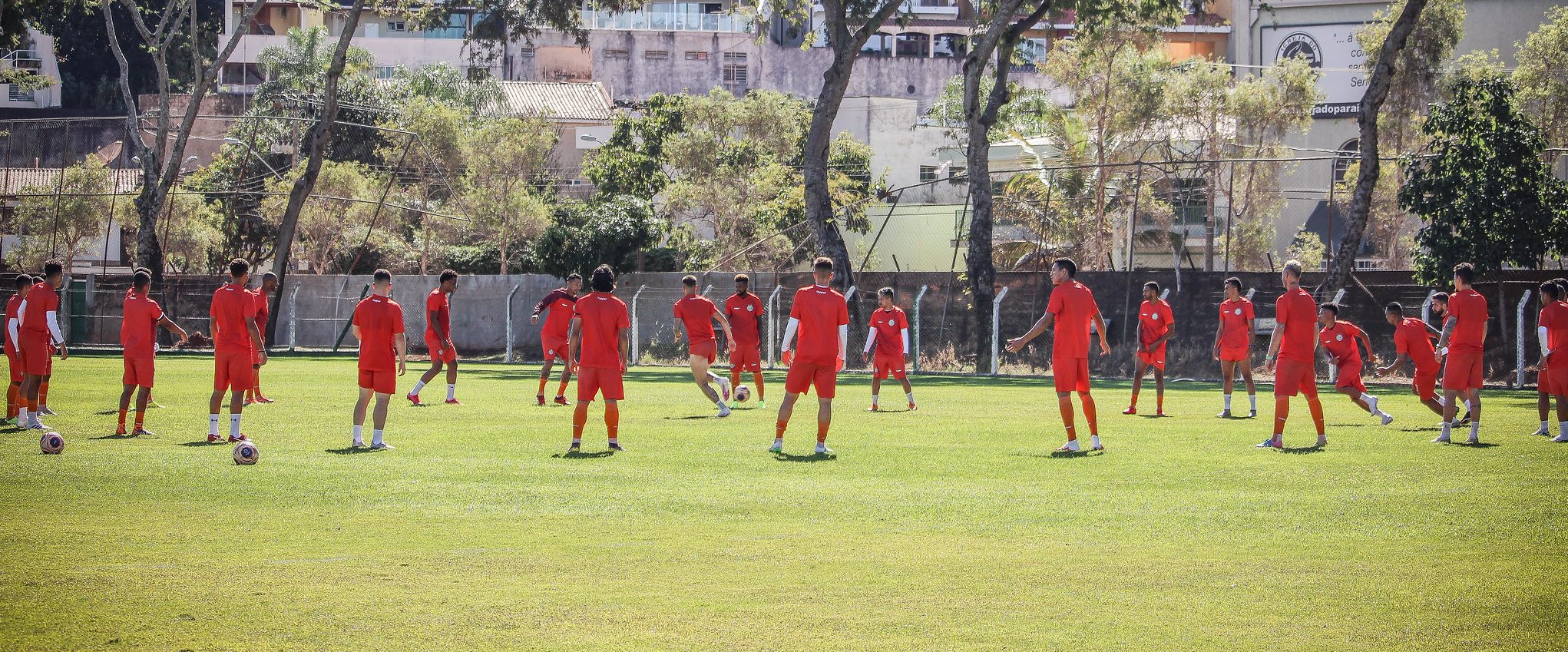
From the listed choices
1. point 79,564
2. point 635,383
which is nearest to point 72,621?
point 79,564

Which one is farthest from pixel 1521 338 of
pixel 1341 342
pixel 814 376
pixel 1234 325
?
pixel 814 376

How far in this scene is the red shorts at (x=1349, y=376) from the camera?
17.8 meters

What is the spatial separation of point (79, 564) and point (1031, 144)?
51.2 metres

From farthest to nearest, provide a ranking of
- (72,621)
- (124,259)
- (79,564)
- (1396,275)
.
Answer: (124,259) < (1396,275) < (79,564) < (72,621)

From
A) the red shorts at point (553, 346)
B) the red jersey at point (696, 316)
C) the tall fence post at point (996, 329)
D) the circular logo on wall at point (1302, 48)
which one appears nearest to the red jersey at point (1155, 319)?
the red jersey at point (696, 316)

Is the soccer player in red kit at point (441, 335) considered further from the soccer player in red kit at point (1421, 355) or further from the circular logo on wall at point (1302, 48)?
the circular logo on wall at point (1302, 48)

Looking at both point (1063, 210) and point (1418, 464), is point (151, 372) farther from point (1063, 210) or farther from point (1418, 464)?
point (1063, 210)

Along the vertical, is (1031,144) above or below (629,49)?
below

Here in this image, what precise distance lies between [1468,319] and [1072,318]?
5.04 metres

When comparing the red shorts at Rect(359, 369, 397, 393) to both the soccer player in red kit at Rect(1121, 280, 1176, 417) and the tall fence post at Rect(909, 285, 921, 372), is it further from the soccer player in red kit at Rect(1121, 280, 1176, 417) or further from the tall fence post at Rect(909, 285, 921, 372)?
the tall fence post at Rect(909, 285, 921, 372)

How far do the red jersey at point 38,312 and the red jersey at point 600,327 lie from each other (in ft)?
23.5

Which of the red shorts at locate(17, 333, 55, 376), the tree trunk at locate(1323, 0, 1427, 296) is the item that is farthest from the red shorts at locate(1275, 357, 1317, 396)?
the tree trunk at locate(1323, 0, 1427, 296)

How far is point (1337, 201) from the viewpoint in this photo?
4784 cm

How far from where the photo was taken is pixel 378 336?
1410cm
